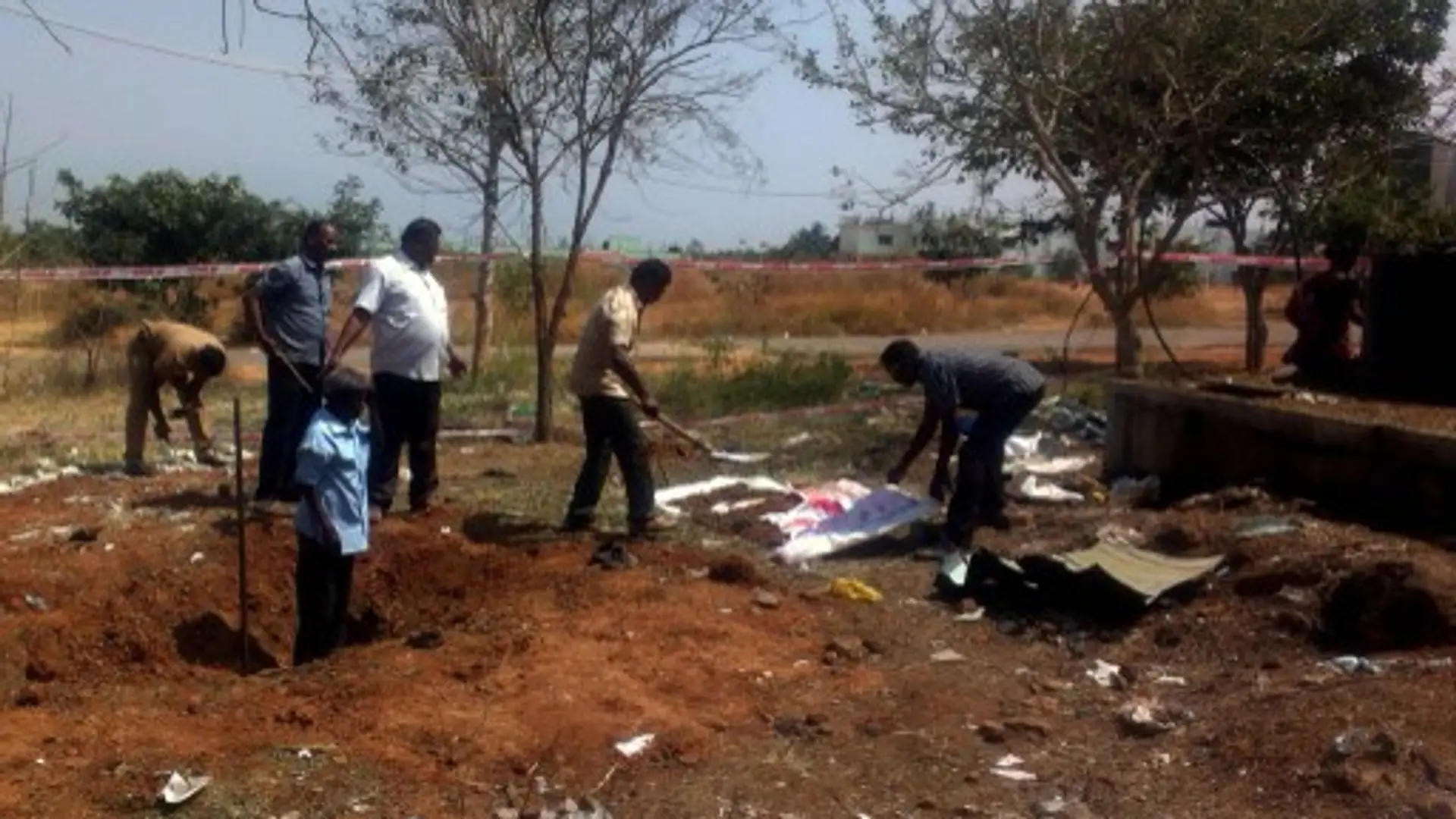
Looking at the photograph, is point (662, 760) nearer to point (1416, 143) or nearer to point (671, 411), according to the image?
point (671, 411)

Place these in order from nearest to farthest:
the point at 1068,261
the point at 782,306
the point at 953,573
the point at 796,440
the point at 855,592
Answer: the point at 855,592 → the point at 953,573 → the point at 796,440 → the point at 1068,261 → the point at 782,306

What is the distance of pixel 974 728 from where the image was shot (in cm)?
599

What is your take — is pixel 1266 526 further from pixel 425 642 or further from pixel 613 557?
pixel 425 642

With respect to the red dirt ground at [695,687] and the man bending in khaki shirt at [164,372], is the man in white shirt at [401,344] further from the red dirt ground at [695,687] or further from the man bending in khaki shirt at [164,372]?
the man bending in khaki shirt at [164,372]

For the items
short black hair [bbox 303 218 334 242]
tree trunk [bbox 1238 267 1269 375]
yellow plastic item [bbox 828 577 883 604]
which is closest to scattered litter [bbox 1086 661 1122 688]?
yellow plastic item [bbox 828 577 883 604]

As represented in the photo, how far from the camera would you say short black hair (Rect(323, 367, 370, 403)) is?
23.0ft

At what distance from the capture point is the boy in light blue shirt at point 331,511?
22.9 ft

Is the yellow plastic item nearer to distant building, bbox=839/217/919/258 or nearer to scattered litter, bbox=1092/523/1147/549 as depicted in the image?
scattered litter, bbox=1092/523/1147/549

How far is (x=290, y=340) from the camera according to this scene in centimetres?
937

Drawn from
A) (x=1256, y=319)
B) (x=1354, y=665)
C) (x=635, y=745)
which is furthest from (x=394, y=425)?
(x=1256, y=319)

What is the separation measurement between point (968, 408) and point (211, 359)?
14.8ft

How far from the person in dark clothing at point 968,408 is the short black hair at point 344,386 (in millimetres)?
2555

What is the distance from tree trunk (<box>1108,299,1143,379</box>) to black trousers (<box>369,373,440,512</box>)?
19.6 feet

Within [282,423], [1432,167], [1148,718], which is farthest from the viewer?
[1432,167]
